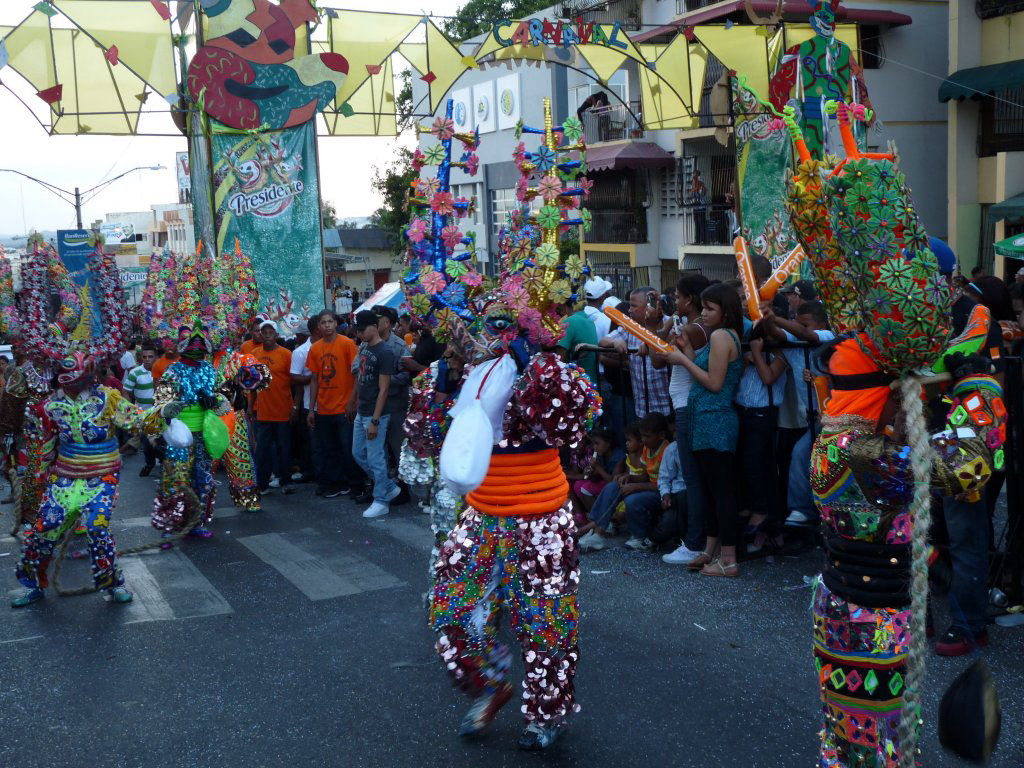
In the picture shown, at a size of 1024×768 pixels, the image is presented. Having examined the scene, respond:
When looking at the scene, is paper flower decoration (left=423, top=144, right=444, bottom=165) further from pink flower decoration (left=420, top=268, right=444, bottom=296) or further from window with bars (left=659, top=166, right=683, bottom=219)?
window with bars (left=659, top=166, right=683, bottom=219)

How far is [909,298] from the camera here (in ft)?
10.2

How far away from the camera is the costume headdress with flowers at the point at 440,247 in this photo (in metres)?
4.64

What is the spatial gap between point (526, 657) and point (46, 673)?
2836 millimetres

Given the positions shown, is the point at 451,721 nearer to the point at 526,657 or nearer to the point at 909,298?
the point at 526,657

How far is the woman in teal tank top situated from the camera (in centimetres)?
630

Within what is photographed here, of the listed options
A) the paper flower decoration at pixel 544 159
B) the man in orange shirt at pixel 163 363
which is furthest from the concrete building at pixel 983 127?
the paper flower decoration at pixel 544 159

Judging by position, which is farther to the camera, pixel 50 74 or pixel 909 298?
pixel 50 74

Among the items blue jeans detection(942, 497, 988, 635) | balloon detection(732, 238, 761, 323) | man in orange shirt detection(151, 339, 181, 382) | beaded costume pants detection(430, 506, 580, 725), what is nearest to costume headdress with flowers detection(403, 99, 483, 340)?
beaded costume pants detection(430, 506, 580, 725)

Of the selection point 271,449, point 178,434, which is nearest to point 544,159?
point 178,434

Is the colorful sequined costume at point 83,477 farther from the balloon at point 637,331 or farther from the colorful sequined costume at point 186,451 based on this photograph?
the balloon at point 637,331

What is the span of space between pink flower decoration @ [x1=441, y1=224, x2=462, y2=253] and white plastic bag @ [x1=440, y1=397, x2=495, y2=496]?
1.00 m

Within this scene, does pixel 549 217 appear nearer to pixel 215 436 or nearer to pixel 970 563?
pixel 970 563

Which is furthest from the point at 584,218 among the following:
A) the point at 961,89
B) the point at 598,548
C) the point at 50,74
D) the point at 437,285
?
the point at 961,89

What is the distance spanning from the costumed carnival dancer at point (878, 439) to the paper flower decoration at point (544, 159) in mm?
1368
